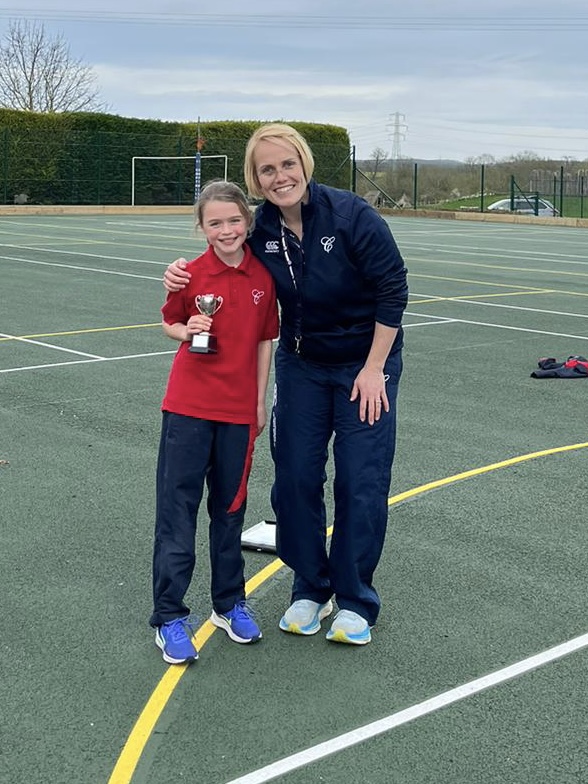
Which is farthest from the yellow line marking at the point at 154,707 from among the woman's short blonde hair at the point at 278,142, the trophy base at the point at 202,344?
the woman's short blonde hair at the point at 278,142

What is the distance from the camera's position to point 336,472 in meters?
Result: 4.76

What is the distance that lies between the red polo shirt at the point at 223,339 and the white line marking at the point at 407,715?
49.9 inches

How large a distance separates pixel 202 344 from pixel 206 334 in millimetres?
54

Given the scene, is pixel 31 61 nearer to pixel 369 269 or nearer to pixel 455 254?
pixel 455 254

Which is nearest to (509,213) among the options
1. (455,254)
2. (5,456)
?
(455,254)

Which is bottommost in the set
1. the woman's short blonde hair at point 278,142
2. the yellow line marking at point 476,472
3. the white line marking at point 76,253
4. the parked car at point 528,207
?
the yellow line marking at point 476,472

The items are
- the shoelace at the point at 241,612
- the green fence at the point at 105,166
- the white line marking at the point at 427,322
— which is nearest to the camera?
the shoelace at the point at 241,612

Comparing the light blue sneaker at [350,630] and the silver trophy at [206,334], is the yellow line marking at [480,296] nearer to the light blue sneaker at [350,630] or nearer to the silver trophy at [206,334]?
the light blue sneaker at [350,630]

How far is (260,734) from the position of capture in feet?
12.8

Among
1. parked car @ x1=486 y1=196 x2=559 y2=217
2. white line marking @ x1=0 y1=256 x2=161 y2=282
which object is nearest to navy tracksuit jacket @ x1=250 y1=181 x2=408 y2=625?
white line marking @ x1=0 y1=256 x2=161 y2=282

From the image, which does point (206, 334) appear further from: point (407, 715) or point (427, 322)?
point (427, 322)

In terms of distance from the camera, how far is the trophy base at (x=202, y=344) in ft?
14.2

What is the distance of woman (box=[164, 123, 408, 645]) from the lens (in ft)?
14.5

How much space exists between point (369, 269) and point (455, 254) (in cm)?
2230
